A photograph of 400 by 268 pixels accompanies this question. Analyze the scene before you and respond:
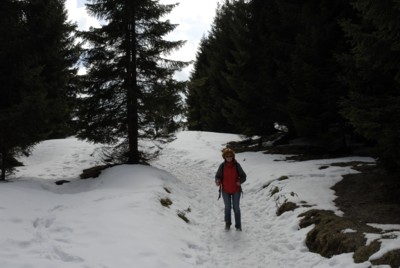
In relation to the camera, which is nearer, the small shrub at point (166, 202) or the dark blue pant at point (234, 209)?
the dark blue pant at point (234, 209)

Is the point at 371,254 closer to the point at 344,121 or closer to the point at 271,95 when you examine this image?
the point at 344,121

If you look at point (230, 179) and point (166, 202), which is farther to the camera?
point (166, 202)

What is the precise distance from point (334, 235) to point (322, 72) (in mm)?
11091

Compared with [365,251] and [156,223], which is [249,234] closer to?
[156,223]

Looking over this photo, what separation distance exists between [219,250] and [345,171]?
7.42 meters

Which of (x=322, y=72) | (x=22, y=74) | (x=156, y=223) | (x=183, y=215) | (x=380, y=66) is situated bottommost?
(x=183, y=215)

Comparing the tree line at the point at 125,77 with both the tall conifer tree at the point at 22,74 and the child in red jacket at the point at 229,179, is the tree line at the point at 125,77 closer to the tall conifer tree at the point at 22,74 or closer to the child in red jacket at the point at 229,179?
the tall conifer tree at the point at 22,74

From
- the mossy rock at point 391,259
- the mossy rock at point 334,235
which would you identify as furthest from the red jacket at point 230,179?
the mossy rock at point 391,259

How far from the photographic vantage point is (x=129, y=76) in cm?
1677

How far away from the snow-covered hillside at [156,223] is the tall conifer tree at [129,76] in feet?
8.68

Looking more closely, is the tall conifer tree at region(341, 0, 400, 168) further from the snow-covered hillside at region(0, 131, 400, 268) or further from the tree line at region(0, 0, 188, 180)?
the tree line at region(0, 0, 188, 180)

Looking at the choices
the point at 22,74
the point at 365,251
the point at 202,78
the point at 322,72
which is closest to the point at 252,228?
the point at 365,251

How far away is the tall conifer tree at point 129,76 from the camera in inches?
655

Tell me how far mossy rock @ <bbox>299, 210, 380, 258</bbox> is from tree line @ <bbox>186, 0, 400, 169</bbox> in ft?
7.14
